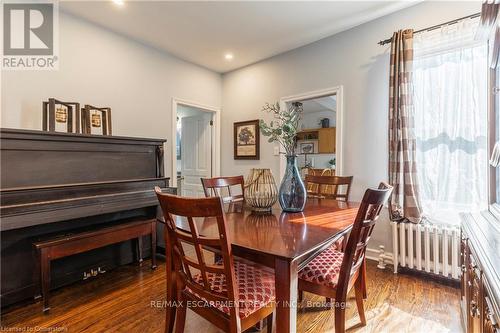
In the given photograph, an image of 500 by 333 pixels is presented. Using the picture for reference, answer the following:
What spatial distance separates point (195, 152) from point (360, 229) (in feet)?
11.9

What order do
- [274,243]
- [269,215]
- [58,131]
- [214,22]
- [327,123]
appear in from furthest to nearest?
[327,123]
[214,22]
[58,131]
[269,215]
[274,243]

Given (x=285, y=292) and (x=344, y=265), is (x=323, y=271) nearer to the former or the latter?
(x=344, y=265)

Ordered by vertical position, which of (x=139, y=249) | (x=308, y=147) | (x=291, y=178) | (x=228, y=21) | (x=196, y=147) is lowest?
(x=139, y=249)

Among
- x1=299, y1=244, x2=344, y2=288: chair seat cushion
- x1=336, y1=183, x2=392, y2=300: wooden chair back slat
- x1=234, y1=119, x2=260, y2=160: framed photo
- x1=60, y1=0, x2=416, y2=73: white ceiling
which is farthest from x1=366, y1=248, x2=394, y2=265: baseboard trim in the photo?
x1=60, y1=0, x2=416, y2=73: white ceiling

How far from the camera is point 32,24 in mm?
2316

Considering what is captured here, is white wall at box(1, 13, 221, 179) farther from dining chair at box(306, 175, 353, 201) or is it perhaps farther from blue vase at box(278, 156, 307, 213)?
blue vase at box(278, 156, 307, 213)

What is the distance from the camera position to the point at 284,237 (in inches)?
45.4

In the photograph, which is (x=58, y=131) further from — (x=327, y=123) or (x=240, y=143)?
(x=327, y=123)

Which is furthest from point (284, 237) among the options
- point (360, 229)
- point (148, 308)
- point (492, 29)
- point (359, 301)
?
point (492, 29)

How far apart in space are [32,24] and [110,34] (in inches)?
28.0

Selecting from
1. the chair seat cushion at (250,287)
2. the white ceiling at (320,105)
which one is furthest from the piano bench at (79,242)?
the white ceiling at (320,105)

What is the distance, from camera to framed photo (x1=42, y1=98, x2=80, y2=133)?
219 centimetres

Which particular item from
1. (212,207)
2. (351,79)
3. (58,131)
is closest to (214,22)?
(351,79)

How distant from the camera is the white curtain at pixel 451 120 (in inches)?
80.4
